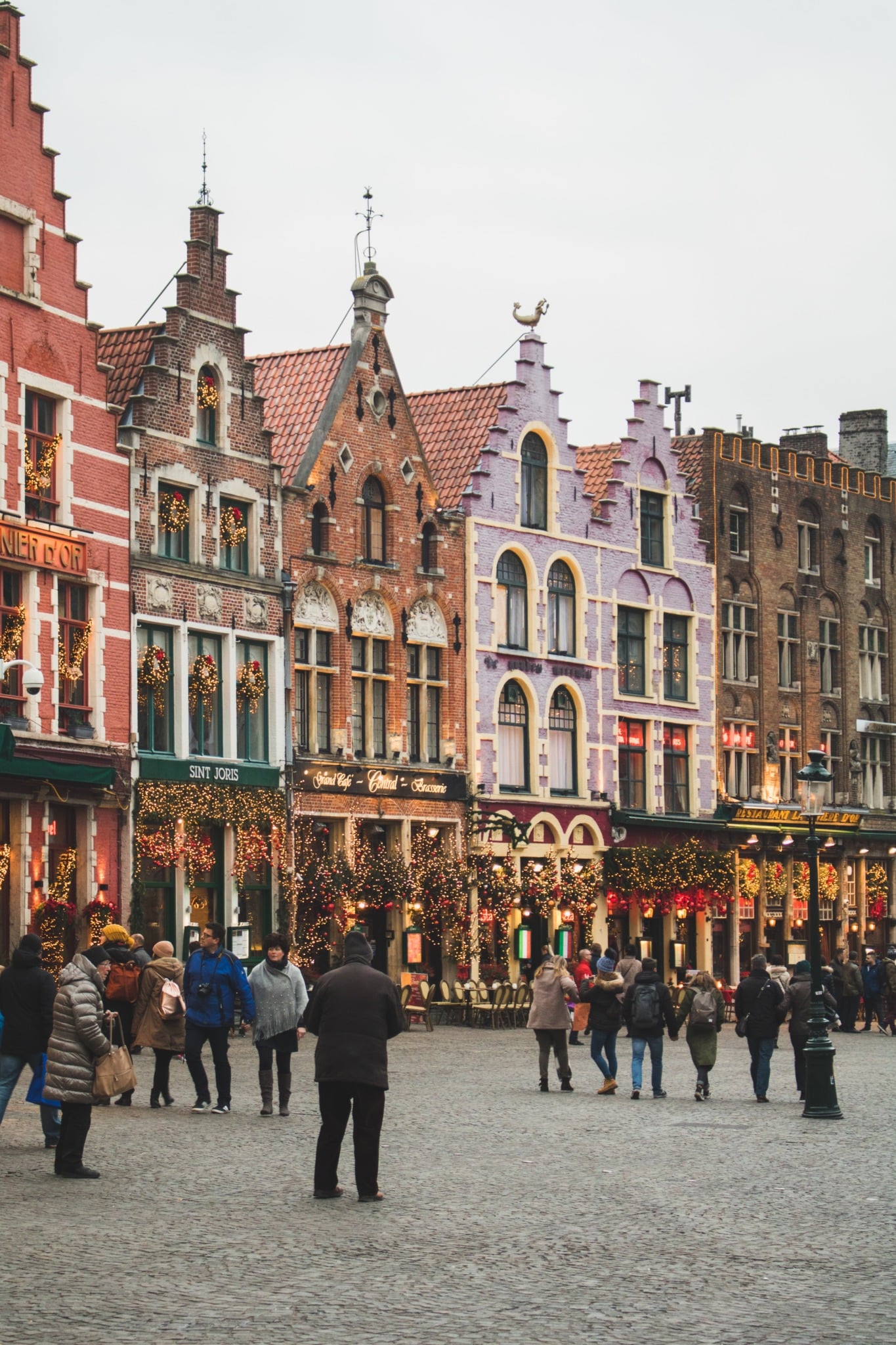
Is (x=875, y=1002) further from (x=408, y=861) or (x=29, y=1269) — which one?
(x=29, y=1269)

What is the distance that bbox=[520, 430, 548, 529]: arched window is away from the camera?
167 ft

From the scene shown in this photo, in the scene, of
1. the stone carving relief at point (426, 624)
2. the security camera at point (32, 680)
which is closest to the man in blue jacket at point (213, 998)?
the security camera at point (32, 680)

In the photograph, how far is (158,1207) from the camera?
15.8 meters

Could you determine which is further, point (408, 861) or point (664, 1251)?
point (408, 861)

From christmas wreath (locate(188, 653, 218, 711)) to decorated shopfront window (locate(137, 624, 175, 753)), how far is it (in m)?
0.66

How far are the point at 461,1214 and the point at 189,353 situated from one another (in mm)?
27323

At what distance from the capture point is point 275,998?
22.9 m

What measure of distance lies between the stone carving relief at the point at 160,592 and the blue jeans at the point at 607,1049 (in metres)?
14.8

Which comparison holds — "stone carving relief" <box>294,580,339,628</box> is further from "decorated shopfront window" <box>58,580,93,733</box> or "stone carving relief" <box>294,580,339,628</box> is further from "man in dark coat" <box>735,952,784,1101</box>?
"man in dark coat" <box>735,952,784,1101</box>

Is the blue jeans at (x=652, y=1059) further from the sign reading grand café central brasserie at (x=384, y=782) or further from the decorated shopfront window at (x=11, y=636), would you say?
the sign reading grand café central brasserie at (x=384, y=782)

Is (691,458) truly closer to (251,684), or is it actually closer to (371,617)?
(371,617)

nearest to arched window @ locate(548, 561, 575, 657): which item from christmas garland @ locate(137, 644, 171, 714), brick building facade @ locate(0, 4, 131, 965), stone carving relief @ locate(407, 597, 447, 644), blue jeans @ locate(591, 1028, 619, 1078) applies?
Result: stone carving relief @ locate(407, 597, 447, 644)

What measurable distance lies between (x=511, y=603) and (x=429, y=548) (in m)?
3.13

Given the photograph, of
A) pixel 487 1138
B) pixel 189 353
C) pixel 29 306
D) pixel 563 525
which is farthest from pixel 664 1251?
pixel 563 525
